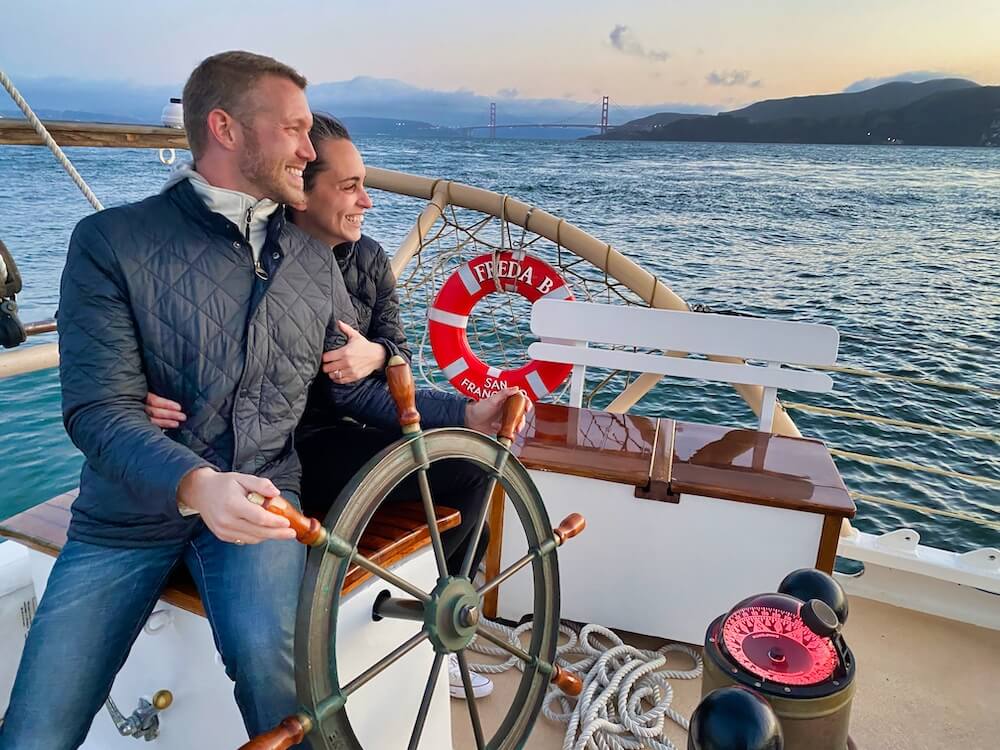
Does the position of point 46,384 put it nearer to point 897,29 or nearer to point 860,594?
point 860,594

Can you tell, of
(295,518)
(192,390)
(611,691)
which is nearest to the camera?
(295,518)

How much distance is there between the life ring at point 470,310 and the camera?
255cm

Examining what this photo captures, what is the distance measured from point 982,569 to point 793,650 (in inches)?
51.9

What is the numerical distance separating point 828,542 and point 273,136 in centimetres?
130

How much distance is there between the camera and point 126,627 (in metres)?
0.98

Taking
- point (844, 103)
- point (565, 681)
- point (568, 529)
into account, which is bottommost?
point (565, 681)

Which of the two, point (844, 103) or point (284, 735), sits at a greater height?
point (844, 103)

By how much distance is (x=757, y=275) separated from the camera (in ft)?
41.6

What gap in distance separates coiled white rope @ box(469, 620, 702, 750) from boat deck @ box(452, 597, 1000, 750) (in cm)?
4

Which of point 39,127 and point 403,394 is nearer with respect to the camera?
point 403,394

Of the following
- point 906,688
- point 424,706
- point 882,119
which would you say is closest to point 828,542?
point 906,688

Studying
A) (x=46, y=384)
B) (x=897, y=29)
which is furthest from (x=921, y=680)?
(x=897, y=29)

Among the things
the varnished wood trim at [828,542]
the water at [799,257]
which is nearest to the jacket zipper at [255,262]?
the varnished wood trim at [828,542]

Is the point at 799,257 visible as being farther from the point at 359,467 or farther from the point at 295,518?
the point at 295,518
